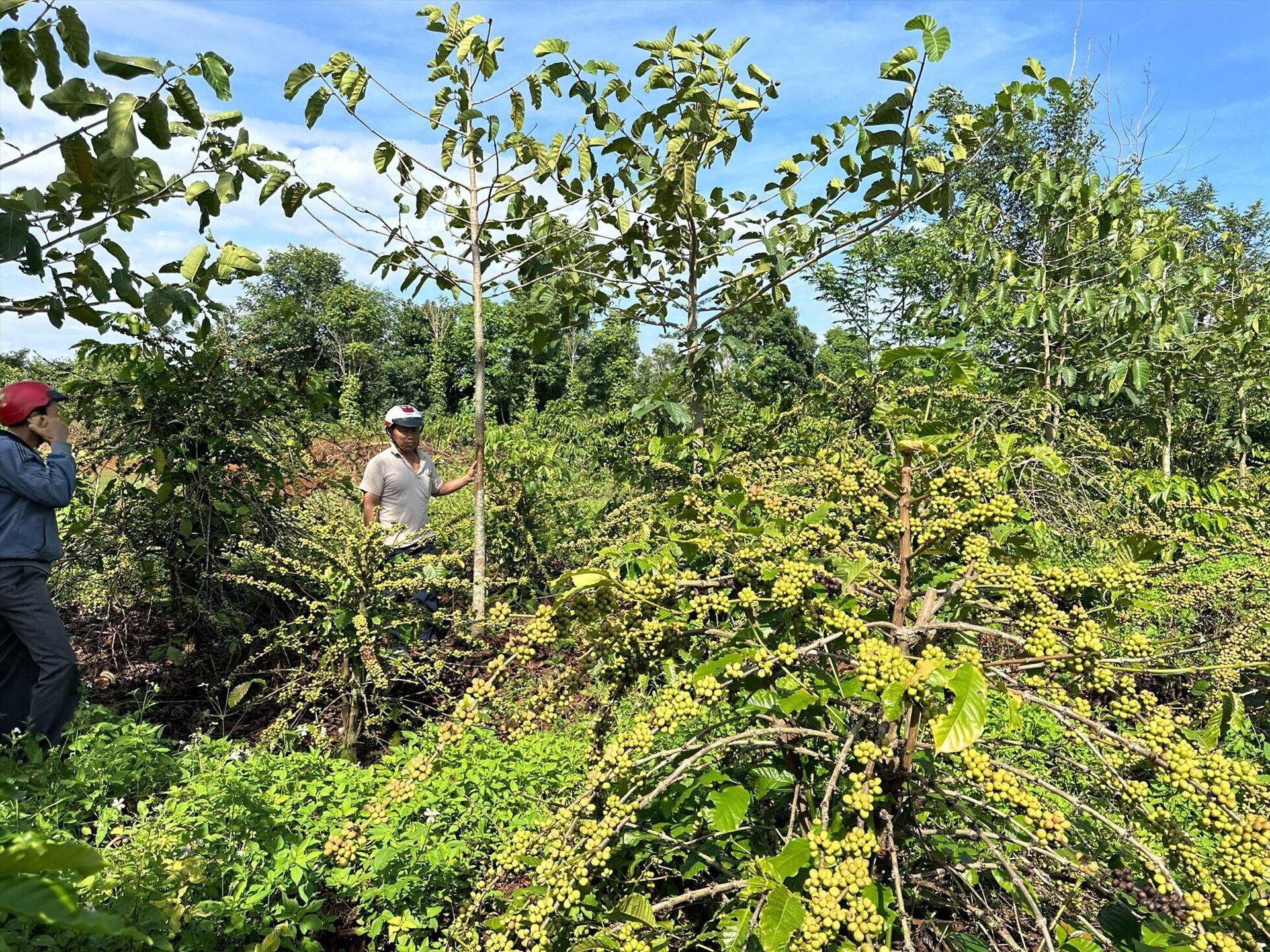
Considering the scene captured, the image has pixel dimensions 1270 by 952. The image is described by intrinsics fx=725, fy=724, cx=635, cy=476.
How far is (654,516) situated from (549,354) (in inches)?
78.1

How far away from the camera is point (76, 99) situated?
2.22 meters

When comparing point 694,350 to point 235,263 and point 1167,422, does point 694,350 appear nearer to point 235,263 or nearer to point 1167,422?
point 235,263

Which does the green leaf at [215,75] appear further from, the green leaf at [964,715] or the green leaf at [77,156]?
the green leaf at [964,715]

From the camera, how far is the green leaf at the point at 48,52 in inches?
83.0

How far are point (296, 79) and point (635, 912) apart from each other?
361 cm

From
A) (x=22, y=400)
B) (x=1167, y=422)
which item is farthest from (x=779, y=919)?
(x=1167, y=422)

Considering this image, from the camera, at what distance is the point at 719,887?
1.63 metres

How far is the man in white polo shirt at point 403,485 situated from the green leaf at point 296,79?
1715 mm

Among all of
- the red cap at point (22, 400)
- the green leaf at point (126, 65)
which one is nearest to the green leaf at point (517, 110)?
the green leaf at point (126, 65)

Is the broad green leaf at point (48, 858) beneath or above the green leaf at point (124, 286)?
beneath

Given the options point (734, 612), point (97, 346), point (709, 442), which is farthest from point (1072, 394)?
point (97, 346)

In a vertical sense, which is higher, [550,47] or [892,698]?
[550,47]

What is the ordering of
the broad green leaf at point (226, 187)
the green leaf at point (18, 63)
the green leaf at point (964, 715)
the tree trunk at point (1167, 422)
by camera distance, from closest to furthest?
1. the green leaf at point (964, 715)
2. the green leaf at point (18, 63)
3. the broad green leaf at point (226, 187)
4. the tree trunk at point (1167, 422)

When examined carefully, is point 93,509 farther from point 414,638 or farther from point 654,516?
point 654,516
